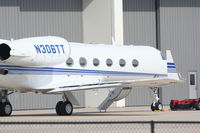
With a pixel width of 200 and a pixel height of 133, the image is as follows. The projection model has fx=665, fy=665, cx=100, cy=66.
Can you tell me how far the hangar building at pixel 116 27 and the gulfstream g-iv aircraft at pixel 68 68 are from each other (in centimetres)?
956

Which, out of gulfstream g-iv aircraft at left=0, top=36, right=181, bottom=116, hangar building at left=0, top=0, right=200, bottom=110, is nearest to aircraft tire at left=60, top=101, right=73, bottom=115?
gulfstream g-iv aircraft at left=0, top=36, right=181, bottom=116

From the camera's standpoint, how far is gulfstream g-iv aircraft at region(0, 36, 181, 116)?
30.7 m

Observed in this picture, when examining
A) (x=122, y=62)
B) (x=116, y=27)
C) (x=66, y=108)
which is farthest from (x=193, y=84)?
(x=66, y=108)

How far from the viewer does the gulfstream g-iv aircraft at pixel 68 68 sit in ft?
101

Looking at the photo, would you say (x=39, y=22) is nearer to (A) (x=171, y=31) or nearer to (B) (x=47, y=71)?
(A) (x=171, y=31)

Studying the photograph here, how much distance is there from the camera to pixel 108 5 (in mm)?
47031

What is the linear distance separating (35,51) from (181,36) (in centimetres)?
2207

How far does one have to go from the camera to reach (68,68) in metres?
33.5

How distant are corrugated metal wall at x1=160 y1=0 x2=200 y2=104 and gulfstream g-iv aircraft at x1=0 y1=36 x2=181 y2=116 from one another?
41.5ft

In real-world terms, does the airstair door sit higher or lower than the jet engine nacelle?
lower

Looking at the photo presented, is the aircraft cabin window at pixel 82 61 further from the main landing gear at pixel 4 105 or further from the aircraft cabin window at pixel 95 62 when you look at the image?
the main landing gear at pixel 4 105

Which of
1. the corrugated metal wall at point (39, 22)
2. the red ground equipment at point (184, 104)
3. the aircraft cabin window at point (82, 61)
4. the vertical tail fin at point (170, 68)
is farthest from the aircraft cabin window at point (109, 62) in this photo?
the corrugated metal wall at point (39, 22)

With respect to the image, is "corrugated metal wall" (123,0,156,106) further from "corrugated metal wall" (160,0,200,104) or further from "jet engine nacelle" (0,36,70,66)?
"jet engine nacelle" (0,36,70,66)

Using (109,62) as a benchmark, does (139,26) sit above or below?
above
